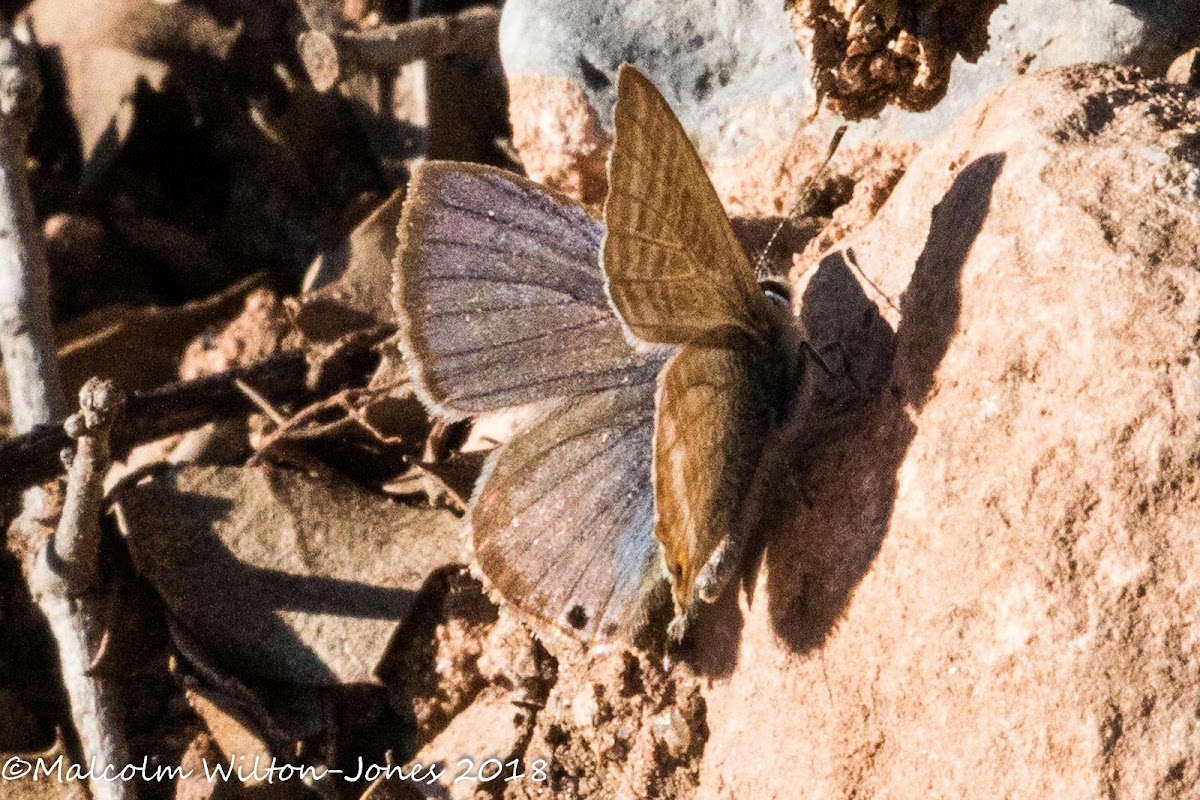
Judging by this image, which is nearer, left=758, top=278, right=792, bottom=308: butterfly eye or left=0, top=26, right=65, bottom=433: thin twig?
left=758, top=278, right=792, bottom=308: butterfly eye

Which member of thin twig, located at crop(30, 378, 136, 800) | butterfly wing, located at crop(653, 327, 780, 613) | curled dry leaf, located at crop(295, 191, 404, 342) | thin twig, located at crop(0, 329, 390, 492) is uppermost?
butterfly wing, located at crop(653, 327, 780, 613)

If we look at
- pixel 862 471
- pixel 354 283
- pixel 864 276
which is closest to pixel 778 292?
pixel 864 276

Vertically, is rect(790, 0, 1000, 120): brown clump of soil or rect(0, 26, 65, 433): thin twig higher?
rect(790, 0, 1000, 120): brown clump of soil

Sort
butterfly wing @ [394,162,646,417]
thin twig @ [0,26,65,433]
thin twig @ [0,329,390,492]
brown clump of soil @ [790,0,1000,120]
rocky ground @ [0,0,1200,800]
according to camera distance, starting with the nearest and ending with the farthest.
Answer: rocky ground @ [0,0,1200,800] → butterfly wing @ [394,162,646,417] → brown clump of soil @ [790,0,1000,120] → thin twig @ [0,329,390,492] → thin twig @ [0,26,65,433]

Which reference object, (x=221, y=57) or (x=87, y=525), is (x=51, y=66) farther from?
(x=87, y=525)

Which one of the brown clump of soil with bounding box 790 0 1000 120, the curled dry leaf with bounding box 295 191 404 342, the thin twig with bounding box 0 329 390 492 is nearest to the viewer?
the brown clump of soil with bounding box 790 0 1000 120

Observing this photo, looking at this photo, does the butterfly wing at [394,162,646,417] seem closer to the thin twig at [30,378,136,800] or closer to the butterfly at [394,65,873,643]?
the butterfly at [394,65,873,643]

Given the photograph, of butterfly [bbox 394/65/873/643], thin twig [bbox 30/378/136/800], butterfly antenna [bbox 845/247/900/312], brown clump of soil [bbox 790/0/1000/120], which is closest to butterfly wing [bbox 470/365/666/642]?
butterfly [bbox 394/65/873/643]

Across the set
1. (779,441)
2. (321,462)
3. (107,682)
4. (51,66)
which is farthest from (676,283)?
(51,66)
